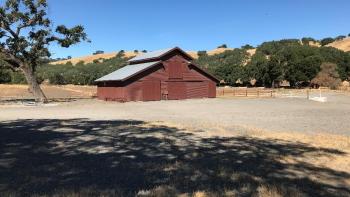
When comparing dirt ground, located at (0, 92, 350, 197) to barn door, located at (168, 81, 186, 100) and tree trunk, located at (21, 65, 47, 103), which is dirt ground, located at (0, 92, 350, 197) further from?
barn door, located at (168, 81, 186, 100)

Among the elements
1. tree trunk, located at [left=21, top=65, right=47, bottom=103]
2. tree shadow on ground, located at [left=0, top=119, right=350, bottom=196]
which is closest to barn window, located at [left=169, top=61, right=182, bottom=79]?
tree trunk, located at [left=21, top=65, right=47, bottom=103]

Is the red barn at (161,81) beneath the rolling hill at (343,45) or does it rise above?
beneath

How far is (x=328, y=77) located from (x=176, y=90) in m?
47.8

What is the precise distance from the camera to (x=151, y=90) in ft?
183

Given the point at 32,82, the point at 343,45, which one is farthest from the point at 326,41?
the point at 32,82

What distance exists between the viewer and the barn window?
189ft

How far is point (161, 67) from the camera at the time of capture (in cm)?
5691

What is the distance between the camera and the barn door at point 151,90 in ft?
181

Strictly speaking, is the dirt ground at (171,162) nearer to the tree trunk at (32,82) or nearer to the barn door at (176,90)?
the tree trunk at (32,82)

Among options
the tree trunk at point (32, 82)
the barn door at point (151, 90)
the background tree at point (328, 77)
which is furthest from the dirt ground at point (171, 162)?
the background tree at point (328, 77)

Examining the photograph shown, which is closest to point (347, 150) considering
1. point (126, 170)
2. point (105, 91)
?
point (126, 170)

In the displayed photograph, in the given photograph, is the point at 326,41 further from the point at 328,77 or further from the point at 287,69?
the point at 328,77

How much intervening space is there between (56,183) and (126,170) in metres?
2.02

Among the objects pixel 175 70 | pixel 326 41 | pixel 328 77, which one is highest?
pixel 326 41
